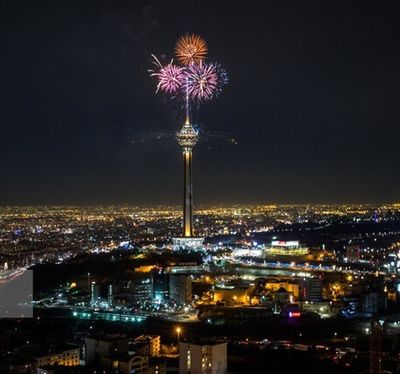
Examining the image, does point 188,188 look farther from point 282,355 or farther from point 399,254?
point 282,355

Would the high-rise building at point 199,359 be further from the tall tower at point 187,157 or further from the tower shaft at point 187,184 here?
the tower shaft at point 187,184

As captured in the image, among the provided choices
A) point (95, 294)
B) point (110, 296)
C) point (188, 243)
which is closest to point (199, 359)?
point (110, 296)

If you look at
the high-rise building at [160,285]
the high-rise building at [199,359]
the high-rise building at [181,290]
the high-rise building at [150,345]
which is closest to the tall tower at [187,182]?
the high-rise building at [160,285]

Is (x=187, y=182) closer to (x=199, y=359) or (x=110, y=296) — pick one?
(x=110, y=296)

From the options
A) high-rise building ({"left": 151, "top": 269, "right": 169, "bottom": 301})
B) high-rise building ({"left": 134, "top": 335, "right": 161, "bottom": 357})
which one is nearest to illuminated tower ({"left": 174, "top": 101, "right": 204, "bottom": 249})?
high-rise building ({"left": 151, "top": 269, "right": 169, "bottom": 301})

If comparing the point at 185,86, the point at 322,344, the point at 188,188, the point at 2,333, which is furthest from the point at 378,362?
the point at 188,188

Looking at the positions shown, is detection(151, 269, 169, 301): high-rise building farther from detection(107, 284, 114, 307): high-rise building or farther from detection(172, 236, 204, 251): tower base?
detection(172, 236, 204, 251): tower base
